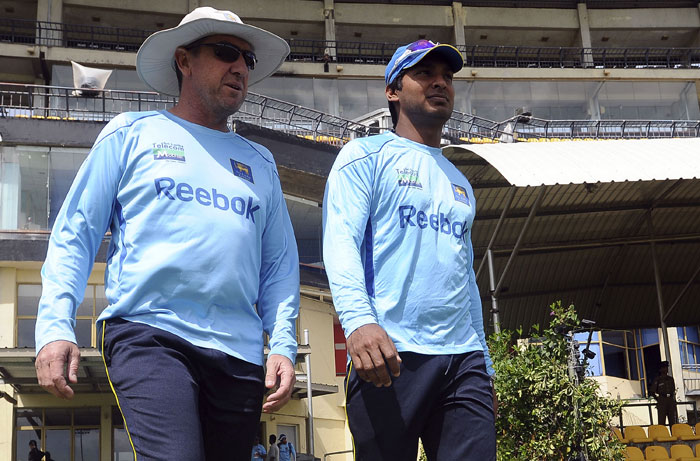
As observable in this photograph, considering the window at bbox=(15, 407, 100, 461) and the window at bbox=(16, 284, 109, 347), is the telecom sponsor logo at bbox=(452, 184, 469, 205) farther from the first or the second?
the window at bbox=(15, 407, 100, 461)

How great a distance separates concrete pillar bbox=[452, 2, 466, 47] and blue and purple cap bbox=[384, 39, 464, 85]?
1634 inches

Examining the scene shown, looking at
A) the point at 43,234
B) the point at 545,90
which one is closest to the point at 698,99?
the point at 545,90

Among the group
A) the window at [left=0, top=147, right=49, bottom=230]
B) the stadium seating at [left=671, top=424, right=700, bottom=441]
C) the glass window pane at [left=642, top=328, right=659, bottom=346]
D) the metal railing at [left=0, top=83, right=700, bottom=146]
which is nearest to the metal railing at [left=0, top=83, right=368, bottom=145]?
the metal railing at [left=0, top=83, right=700, bottom=146]

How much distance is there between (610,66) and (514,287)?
1165 inches

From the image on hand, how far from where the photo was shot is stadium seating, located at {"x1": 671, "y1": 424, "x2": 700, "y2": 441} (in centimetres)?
1759

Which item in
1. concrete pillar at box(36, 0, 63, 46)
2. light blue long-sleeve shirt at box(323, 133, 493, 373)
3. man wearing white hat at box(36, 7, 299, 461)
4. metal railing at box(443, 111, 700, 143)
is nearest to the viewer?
man wearing white hat at box(36, 7, 299, 461)

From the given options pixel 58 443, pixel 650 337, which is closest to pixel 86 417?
pixel 58 443

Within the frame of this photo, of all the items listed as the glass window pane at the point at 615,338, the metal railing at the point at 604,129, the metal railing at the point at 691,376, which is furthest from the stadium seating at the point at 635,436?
the glass window pane at the point at 615,338

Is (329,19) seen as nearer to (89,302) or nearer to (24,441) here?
(89,302)

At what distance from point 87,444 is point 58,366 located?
24.1 meters

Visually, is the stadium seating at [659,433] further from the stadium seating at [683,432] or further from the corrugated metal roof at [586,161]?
the corrugated metal roof at [586,161]

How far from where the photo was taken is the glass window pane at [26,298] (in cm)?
2673

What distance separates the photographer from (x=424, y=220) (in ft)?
13.8

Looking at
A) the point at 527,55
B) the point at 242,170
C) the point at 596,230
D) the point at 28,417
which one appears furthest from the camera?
the point at 527,55
